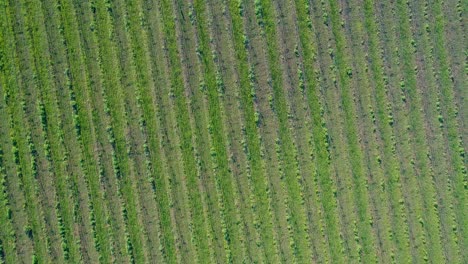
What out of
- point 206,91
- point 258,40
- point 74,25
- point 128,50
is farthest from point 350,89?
point 74,25

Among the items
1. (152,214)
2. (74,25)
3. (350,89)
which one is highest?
(74,25)

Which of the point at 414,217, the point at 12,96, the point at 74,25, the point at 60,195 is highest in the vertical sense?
the point at 74,25

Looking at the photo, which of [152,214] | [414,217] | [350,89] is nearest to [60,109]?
[152,214]

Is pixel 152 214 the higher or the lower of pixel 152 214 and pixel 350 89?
the lower

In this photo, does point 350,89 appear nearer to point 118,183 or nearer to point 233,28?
point 233,28

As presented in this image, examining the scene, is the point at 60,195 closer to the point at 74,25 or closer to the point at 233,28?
the point at 74,25

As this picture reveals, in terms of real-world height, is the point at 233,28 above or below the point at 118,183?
above
